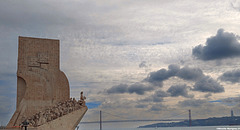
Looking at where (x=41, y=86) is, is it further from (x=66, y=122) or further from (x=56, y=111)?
(x=66, y=122)

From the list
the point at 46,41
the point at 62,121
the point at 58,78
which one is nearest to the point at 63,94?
the point at 58,78

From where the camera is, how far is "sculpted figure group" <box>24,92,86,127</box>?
1503cm

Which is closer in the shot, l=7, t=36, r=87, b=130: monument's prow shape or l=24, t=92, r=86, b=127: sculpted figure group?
l=24, t=92, r=86, b=127: sculpted figure group

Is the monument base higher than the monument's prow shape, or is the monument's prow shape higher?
the monument's prow shape

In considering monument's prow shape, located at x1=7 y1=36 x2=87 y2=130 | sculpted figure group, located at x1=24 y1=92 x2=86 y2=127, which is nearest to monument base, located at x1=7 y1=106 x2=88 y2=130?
monument's prow shape, located at x1=7 y1=36 x2=87 y2=130

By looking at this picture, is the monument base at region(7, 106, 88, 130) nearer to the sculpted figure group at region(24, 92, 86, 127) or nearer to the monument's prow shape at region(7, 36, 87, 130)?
the monument's prow shape at region(7, 36, 87, 130)

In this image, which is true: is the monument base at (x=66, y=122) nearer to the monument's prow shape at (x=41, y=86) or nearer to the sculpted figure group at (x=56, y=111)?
the monument's prow shape at (x=41, y=86)

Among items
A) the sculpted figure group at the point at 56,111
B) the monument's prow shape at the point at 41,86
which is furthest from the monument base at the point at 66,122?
the sculpted figure group at the point at 56,111

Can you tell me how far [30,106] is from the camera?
16.5 metres

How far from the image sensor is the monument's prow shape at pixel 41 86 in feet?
53.3

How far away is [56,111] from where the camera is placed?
15.9 meters

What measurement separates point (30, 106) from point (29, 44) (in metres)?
3.40

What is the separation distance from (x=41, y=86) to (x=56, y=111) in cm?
198

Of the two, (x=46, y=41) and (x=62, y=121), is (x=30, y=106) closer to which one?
(x=62, y=121)
